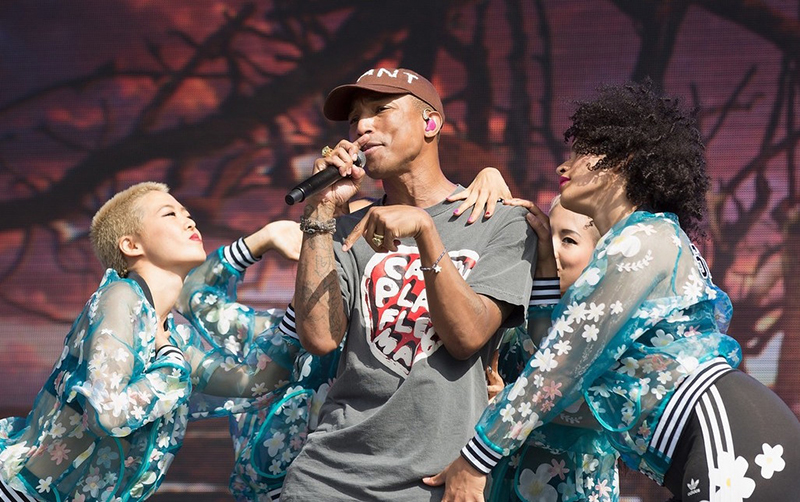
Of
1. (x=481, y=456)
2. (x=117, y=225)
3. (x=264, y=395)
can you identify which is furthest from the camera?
(x=117, y=225)

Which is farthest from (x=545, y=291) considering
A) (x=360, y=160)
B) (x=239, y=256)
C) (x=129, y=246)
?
(x=129, y=246)

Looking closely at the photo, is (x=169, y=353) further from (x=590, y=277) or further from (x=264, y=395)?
(x=590, y=277)

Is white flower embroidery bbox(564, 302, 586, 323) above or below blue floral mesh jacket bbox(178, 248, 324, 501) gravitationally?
above

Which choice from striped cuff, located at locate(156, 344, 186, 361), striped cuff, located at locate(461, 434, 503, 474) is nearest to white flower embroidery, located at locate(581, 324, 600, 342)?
striped cuff, located at locate(461, 434, 503, 474)

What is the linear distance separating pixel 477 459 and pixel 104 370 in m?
0.88

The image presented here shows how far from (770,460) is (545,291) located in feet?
1.94

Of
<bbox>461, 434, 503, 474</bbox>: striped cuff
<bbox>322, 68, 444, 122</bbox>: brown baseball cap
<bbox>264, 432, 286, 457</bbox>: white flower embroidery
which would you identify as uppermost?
<bbox>322, 68, 444, 122</bbox>: brown baseball cap

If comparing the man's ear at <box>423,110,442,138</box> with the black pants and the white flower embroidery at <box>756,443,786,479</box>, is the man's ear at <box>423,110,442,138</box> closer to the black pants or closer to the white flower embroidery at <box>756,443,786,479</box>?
the black pants

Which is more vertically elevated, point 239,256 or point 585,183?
point 585,183

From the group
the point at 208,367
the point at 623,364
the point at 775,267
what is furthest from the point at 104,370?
the point at 775,267

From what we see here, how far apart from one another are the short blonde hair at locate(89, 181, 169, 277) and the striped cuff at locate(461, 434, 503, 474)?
1.14 m

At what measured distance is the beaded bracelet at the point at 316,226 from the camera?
214 cm

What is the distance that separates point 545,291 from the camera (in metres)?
2.24

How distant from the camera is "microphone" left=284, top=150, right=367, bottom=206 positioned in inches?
78.7
